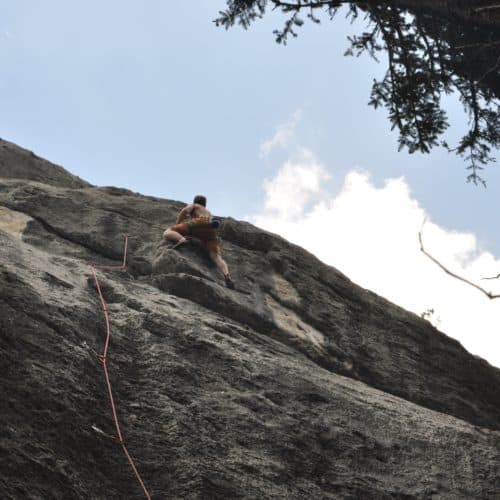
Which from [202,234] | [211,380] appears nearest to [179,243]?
[202,234]

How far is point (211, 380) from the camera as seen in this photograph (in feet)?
19.8

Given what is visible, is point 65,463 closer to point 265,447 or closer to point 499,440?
point 265,447

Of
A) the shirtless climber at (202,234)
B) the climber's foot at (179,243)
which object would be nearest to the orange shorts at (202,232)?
the shirtless climber at (202,234)

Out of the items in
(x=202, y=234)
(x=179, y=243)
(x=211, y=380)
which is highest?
(x=202, y=234)

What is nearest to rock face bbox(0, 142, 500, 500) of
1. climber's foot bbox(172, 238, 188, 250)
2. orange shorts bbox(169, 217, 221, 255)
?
climber's foot bbox(172, 238, 188, 250)

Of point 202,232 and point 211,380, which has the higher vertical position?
point 202,232

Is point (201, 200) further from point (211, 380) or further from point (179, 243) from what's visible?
point (211, 380)

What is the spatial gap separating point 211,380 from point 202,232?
12.4 ft

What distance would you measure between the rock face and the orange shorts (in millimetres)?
293

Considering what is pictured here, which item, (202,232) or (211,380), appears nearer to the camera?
(211,380)

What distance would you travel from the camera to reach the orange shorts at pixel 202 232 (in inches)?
372

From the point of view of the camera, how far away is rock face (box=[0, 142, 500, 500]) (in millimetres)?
4598

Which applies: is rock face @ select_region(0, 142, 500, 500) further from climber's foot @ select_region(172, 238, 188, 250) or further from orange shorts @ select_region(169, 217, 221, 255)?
orange shorts @ select_region(169, 217, 221, 255)

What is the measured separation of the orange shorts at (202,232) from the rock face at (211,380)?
0.96ft
